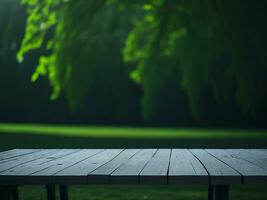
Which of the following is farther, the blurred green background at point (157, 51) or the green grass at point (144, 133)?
the green grass at point (144, 133)

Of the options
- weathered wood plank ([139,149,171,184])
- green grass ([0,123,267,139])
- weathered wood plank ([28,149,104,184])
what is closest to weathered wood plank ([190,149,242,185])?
weathered wood plank ([139,149,171,184])

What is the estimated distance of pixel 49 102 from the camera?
18484mm

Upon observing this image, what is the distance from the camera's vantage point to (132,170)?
1897mm

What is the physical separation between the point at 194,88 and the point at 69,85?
5.85 feet

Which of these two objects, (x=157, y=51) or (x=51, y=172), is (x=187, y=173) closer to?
(x=51, y=172)

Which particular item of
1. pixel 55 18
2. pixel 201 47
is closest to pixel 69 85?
pixel 55 18

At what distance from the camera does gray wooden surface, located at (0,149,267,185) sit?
5.74 feet

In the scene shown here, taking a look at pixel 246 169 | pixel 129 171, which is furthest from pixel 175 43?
pixel 129 171

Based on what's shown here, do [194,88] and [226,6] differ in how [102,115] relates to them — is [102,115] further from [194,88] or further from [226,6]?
[226,6]

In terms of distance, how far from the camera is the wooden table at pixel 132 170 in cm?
175

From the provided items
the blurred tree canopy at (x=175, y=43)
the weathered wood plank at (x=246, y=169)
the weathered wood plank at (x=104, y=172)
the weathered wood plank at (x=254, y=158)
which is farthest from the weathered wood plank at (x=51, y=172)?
A: the blurred tree canopy at (x=175, y=43)

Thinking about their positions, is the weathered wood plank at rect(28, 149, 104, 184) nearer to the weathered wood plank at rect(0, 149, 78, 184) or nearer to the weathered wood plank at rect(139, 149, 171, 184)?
the weathered wood plank at rect(0, 149, 78, 184)

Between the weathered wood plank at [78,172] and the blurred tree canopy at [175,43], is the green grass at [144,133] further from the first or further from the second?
the weathered wood plank at [78,172]

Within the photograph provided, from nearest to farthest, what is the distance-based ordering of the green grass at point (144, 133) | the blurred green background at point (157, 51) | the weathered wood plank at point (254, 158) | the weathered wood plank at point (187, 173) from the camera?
the weathered wood plank at point (187, 173), the weathered wood plank at point (254, 158), the blurred green background at point (157, 51), the green grass at point (144, 133)
